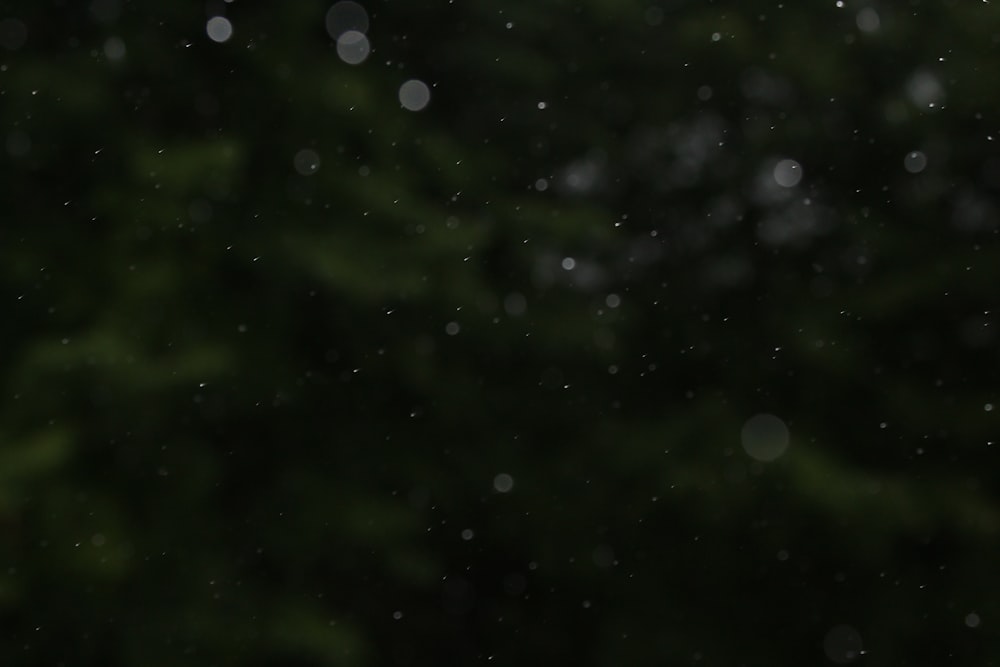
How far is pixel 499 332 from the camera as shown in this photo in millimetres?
3549

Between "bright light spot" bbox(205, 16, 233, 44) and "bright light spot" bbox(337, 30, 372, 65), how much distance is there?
1.15 ft

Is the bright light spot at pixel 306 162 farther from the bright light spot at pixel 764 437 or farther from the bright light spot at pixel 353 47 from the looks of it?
the bright light spot at pixel 764 437

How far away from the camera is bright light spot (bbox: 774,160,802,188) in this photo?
4035 mm

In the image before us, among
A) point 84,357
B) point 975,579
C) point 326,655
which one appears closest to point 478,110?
point 84,357

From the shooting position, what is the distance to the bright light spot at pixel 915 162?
3.87 m

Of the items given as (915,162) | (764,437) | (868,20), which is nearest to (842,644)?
(764,437)

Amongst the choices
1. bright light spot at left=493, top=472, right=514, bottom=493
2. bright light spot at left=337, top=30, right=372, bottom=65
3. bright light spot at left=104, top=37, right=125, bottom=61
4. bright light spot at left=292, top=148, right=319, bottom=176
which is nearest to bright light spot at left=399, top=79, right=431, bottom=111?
bright light spot at left=337, top=30, right=372, bottom=65

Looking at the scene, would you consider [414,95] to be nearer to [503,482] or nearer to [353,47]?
[353,47]

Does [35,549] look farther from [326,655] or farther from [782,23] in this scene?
[782,23]

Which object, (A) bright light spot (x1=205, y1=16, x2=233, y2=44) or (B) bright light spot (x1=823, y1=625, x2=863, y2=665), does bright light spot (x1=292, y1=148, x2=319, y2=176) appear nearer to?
(A) bright light spot (x1=205, y1=16, x2=233, y2=44)

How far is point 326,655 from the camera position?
3051 mm

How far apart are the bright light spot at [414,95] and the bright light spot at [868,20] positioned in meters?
1.48

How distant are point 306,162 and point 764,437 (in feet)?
5.44

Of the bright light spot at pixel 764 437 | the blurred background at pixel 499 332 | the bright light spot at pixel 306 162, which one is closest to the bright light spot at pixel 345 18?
the blurred background at pixel 499 332
